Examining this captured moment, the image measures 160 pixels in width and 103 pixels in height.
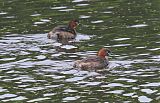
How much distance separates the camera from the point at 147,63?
23688 millimetres

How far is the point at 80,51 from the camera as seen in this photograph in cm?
2636

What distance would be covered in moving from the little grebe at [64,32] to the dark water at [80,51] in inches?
13.8

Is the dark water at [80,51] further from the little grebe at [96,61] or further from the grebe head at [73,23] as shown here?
the grebe head at [73,23]

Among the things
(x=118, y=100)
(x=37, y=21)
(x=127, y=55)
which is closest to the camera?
(x=118, y=100)

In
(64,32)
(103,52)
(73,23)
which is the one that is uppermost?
(73,23)

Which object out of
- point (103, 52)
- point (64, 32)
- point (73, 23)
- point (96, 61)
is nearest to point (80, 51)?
point (103, 52)

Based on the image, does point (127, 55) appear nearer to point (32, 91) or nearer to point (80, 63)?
point (80, 63)

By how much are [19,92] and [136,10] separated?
14.3 m

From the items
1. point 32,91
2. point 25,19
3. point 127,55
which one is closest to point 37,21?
point 25,19

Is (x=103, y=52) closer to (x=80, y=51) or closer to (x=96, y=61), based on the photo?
(x=96, y=61)

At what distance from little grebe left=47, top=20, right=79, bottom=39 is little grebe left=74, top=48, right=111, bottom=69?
166 inches

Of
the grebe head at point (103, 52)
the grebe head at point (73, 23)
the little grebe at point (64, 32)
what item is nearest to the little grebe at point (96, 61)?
the grebe head at point (103, 52)

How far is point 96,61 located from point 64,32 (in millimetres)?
5729

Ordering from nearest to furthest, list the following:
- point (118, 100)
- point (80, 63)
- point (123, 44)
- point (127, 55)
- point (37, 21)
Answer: point (118, 100) < point (80, 63) < point (127, 55) < point (123, 44) < point (37, 21)
